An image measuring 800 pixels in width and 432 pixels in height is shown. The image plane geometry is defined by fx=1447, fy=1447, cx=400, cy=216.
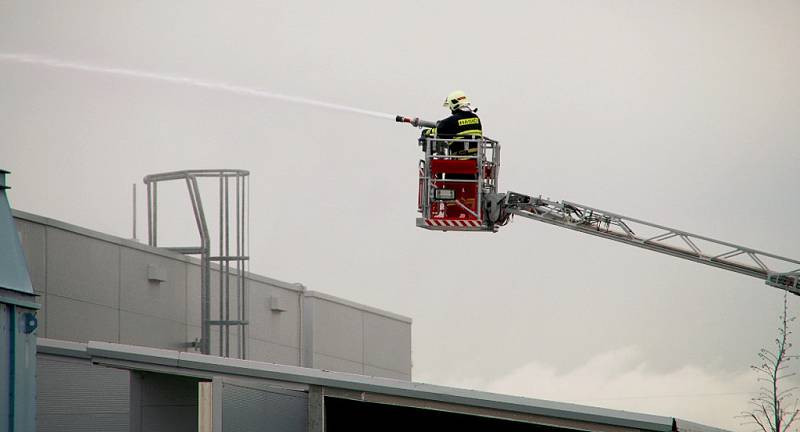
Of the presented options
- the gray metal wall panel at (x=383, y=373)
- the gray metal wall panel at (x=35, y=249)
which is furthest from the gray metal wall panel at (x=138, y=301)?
the gray metal wall panel at (x=383, y=373)

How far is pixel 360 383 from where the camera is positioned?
55.0 ft

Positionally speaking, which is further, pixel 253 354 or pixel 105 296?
pixel 253 354

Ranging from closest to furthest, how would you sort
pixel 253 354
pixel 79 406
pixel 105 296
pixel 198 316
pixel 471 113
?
1. pixel 79 406
2. pixel 471 113
3. pixel 105 296
4. pixel 198 316
5. pixel 253 354

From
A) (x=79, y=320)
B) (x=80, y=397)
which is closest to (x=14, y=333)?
(x=80, y=397)

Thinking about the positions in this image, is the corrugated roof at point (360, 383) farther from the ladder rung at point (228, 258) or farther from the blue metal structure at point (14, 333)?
the ladder rung at point (228, 258)

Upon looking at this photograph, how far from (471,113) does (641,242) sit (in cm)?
391

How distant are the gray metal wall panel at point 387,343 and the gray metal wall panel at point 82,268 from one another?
40.0 feet

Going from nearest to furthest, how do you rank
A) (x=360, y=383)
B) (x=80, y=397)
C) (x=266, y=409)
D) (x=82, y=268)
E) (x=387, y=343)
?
(x=360, y=383) → (x=266, y=409) → (x=80, y=397) → (x=82, y=268) → (x=387, y=343)

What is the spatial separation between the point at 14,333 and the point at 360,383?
5.06 metres

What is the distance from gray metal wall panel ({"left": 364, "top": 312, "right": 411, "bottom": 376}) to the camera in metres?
37.6

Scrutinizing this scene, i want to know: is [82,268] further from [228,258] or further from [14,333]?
[14,333]

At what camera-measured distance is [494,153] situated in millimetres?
23656

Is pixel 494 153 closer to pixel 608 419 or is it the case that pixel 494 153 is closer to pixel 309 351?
pixel 608 419

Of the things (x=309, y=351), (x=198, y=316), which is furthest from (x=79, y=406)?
(x=309, y=351)
